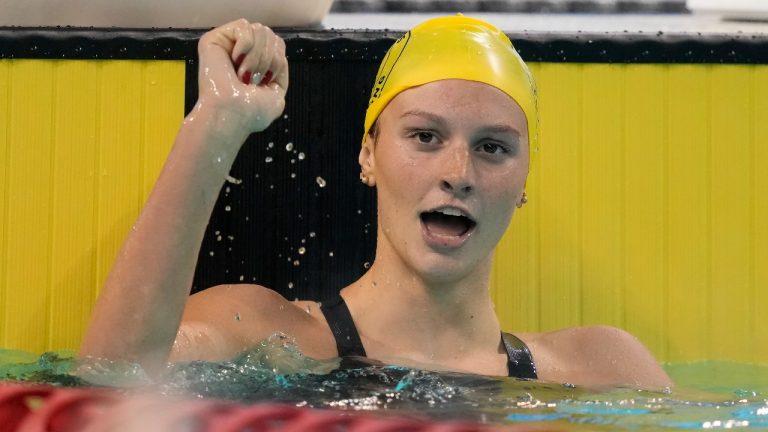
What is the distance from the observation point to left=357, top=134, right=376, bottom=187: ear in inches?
82.0

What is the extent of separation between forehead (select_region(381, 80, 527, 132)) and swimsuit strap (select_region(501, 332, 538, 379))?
1.40 ft

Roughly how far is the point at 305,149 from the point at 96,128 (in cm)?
48

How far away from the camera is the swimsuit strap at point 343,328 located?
1.98m

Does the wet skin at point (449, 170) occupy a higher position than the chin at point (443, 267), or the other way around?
the wet skin at point (449, 170)

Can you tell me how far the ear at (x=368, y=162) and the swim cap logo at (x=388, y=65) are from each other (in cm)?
9

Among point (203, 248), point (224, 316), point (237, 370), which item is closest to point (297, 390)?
point (237, 370)

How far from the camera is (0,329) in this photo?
237 cm

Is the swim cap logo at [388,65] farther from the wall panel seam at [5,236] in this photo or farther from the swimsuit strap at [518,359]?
the wall panel seam at [5,236]

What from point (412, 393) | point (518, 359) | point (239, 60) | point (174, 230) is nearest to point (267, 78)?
point (239, 60)

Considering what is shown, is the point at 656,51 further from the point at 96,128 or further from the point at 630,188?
the point at 96,128

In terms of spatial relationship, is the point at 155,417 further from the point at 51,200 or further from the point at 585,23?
the point at 585,23

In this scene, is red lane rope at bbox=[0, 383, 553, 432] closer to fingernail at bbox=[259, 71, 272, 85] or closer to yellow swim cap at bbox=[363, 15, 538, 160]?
fingernail at bbox=[259, 71, 272, 85]

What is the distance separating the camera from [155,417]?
3.64ft

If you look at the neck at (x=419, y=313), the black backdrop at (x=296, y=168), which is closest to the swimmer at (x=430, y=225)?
the neck at (x=419, y=313)
